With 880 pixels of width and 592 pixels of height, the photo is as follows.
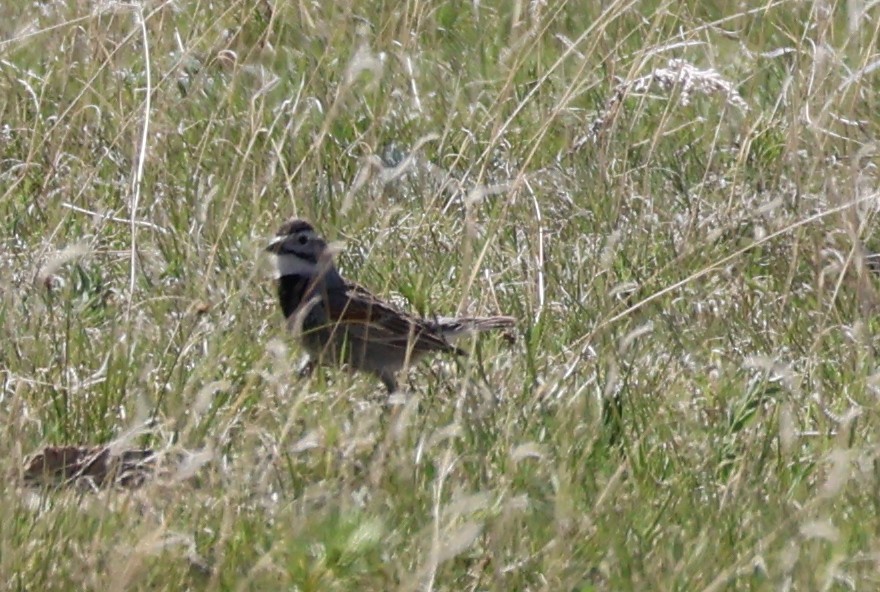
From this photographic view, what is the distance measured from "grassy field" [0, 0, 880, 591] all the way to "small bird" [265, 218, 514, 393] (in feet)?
0.26

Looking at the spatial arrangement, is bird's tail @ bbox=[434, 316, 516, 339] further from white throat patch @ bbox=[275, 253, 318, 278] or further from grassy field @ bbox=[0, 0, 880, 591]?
white throat patch @ bbox=[275, 253, 318, 278]

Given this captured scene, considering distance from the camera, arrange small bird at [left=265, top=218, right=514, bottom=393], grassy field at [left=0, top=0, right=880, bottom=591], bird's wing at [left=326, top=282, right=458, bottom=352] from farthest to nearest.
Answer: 1. bird's wing at [left=326, top=282, right=458, bottom=352]
2. small bird at [left=265, top=218, right=514, bottom=393]
3. grassy field at [left=0, top=0, right=880, bottom=591]

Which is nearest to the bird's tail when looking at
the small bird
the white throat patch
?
the small bird

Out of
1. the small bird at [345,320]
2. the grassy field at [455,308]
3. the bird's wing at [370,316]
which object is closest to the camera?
the grassy field at [455,308]

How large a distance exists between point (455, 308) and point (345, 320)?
19.8 inches

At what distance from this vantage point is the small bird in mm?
5281

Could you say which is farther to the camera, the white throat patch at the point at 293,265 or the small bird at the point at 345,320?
the white throat patch at the point at 293,265

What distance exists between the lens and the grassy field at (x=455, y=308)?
367 centimetres

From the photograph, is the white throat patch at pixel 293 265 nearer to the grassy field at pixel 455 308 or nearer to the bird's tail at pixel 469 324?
the grassy field at pixel 455 308

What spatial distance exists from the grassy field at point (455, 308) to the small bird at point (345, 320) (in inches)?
3.1

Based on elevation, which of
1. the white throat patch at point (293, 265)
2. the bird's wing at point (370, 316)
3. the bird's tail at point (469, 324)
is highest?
the white throat patch at point (293, 265)

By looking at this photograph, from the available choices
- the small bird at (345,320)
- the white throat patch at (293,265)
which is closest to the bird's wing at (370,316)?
the small bird at (345,320)

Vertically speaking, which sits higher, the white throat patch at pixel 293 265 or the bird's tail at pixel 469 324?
the white throat patch at pixel 293 265

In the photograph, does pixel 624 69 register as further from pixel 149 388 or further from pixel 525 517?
pixel 525 517
